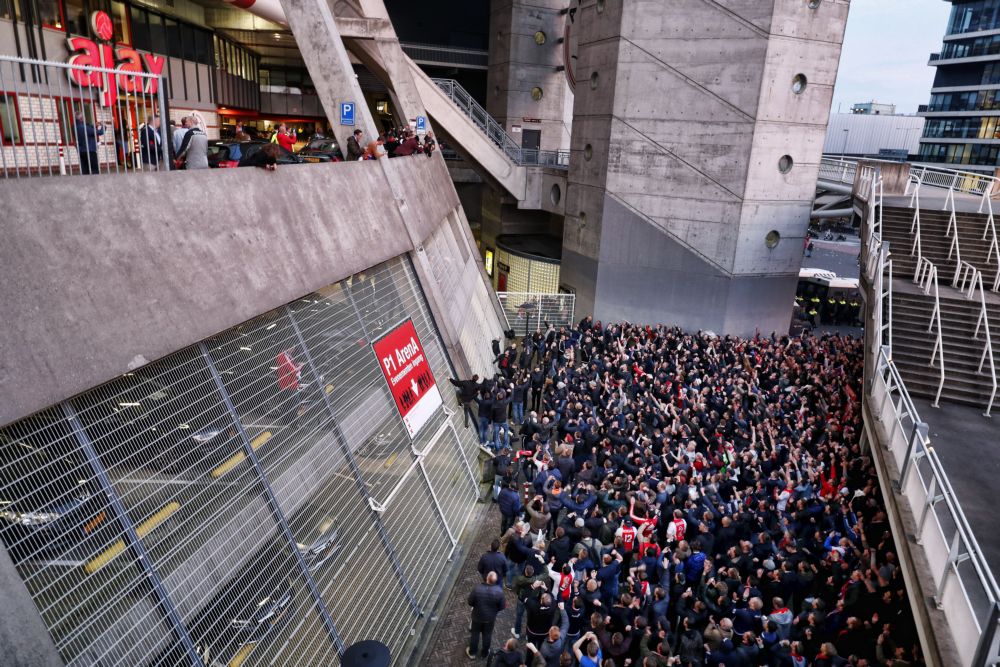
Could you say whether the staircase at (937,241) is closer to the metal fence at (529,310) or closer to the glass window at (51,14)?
the metal fence at (529,310)

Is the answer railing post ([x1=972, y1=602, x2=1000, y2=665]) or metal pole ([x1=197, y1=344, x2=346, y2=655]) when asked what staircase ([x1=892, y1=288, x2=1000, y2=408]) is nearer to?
railing post ([x1=972, y1=602, x2=1000, y2=665])

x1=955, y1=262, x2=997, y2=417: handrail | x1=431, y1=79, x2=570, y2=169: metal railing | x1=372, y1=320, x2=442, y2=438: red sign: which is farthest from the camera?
x1=431, y1=79, x2=570, y2=169: metal railing

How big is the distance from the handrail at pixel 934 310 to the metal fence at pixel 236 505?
9170mm

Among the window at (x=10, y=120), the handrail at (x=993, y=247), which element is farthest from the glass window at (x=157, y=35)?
the handrail at (x=993, y=247)

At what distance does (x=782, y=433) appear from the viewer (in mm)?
12305

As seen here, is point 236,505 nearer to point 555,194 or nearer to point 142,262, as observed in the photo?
point 142,262

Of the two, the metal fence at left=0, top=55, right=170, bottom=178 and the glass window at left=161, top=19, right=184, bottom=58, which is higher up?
the glass window at left=161, top=19, right=184, bottom=58

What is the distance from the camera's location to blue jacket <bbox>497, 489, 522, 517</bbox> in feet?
31.3

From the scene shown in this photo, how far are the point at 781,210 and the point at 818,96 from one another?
11.6ft

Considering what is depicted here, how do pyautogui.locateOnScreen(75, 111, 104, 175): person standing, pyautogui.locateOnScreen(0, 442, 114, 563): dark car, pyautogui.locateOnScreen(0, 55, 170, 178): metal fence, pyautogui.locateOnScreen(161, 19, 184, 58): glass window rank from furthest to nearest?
pyautogui.locateOnScreen(161, 19, 184, 58): glass window → pyautogui.locateOnScreen(75, 111, 104, 175): person standing → pyautogui.locateOnScreen(0, 55, 170, 178): metal fence → pyautogui.locateOnScreen(0, 442, 114, 563): dark car

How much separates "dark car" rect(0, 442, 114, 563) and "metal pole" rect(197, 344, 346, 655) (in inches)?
61.4

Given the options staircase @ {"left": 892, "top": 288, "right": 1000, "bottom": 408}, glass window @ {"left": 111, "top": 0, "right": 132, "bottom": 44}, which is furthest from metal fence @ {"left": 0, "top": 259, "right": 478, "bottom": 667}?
glass window @ {"left": 111, "top": 0, "right": 132, "bottom": 44}

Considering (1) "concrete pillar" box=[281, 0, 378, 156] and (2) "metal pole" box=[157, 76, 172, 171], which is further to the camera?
(1) "concrete pillar" box=[281, 0, 378, 156]

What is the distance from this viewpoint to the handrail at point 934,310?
1123 cm
